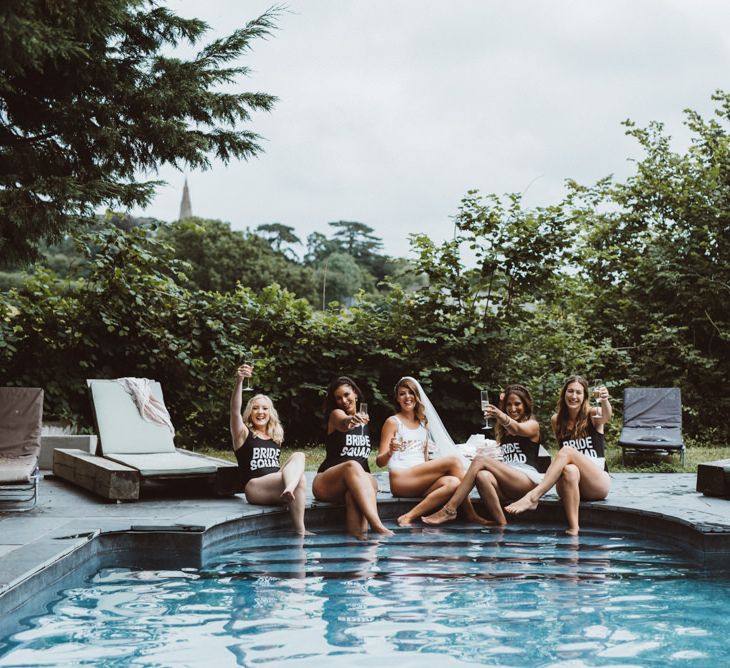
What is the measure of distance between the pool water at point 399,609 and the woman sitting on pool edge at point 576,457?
1.43ft

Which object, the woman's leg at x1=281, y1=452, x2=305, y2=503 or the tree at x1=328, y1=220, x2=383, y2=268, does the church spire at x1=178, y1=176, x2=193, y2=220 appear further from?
the woman's leg at x1=281, y1=452, x2=305, y2=503

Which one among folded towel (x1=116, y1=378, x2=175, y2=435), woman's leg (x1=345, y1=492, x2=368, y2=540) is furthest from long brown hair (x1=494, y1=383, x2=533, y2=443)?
folded towel (x1=116, y1=378, x2=175, y2=435)

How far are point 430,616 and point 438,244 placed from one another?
8.82 metres

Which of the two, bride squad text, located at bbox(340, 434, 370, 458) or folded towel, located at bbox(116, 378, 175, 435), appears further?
folded towel, located at bbox(116, 378, 175, 435)

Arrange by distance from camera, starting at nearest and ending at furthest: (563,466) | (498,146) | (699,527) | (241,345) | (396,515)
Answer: (699,527) < (563,466) < (396,515) < (241,345) < (498,146)

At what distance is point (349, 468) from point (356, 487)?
157mm

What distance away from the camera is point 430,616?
14.1ft

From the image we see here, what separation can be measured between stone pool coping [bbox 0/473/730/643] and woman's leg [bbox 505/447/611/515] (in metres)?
0.13

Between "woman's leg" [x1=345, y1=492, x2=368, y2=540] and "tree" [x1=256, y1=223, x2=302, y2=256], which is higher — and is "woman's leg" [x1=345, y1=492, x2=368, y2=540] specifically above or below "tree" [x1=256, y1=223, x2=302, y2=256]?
below

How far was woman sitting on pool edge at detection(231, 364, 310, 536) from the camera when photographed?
6379mm

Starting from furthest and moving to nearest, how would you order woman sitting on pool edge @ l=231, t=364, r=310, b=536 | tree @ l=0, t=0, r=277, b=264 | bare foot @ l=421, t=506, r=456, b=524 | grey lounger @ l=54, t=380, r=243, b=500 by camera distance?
tree @ l=0, t=0, r=277, b=264
grey lounger @ l=54, t=380, r=243, b=500
bare foot @ l=421, t=506, r=456, b=524
woman sitting on pool edge @ l=231, t=364, r=310, b=536

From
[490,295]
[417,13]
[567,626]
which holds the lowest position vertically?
[567,626]

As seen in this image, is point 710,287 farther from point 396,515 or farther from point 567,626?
point 567,626

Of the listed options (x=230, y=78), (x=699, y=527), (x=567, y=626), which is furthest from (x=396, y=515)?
(x=230, y=78)
